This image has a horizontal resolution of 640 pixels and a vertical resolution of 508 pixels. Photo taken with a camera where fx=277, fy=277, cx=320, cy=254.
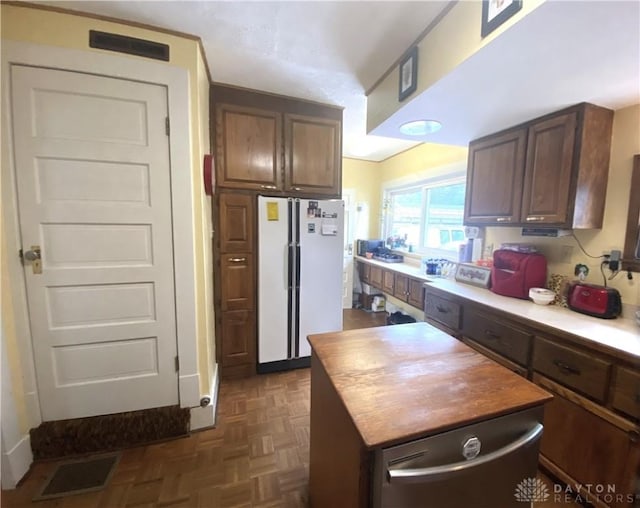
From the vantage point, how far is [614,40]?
1070 mm

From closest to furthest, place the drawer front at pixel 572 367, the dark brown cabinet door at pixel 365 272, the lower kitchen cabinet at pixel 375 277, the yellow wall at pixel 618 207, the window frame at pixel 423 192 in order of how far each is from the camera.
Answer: the drawer front at pixel 572 367
the yellow wall at pixel 618 207
the window frame at pixel 423 192
the lower kitchen cabinet at pixel 375 277
the dark brown cabinet door at pixel 365 272

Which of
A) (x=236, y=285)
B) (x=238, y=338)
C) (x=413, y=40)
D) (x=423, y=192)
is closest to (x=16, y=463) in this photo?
(x=238, y=338)

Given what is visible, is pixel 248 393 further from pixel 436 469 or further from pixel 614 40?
pixel 614 40

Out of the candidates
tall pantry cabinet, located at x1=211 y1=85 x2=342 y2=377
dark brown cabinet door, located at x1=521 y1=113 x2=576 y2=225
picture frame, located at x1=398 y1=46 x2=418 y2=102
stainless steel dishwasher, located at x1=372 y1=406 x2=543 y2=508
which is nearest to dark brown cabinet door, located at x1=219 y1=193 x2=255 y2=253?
tall pantry cabinet, located at x1=211 y1=85 x2=342 y2=377

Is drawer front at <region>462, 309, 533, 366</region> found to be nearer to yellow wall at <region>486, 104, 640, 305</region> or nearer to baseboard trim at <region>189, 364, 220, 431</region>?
yellow wall at <region>486, 104, 640, 305</region>

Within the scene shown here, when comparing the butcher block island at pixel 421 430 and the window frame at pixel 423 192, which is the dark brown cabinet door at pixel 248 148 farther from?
the window frame at pixel 423 192

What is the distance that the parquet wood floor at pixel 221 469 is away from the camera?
4.59 ft

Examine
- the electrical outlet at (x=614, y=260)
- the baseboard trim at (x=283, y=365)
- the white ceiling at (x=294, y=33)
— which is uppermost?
the white ceiling at (x=294, y=33)

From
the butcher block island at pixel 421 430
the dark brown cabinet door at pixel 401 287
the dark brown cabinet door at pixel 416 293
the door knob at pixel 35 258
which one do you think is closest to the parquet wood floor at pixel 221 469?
the butcher block island at pixel 421 430

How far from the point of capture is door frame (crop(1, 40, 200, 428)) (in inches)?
55.6

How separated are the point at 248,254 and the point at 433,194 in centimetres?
247

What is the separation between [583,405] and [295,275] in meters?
1.99

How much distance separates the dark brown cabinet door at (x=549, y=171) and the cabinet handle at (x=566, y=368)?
2.71ft

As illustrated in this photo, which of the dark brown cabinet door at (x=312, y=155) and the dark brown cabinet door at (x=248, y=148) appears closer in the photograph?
the dark brown cabinet door at (x=248, y=148)
